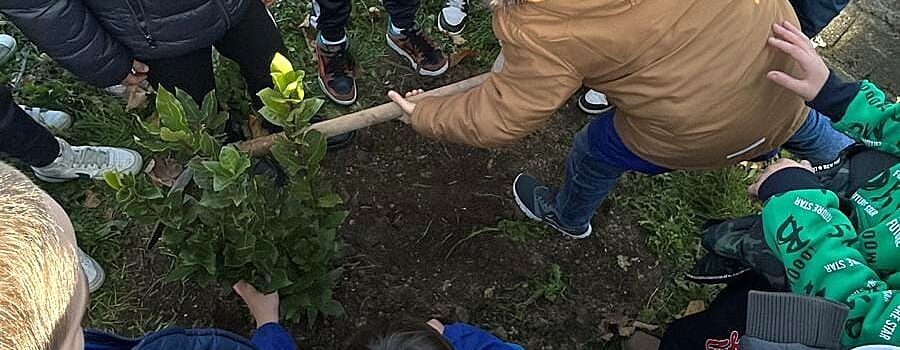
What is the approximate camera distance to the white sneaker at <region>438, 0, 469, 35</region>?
3.35 m

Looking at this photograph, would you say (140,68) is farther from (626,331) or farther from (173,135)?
(626,331)

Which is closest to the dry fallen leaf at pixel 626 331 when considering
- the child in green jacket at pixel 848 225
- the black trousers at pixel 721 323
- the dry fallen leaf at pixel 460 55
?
the black trousers at pixel 721 323

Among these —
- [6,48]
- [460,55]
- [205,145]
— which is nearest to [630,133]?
[205,145]

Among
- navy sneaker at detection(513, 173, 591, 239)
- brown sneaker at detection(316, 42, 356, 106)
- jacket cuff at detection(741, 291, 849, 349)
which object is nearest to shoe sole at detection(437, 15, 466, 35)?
brown sneaker at detection(316, 42, 356, 106)

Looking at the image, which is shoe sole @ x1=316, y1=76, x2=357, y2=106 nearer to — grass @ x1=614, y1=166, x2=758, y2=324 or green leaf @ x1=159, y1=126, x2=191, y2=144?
grass @ x1=614, y1=166, x2=758, y2=324

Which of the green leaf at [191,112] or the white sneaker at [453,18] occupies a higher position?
the green leaf at [191,112]

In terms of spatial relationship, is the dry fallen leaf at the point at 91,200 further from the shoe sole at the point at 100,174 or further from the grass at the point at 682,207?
the grass at the point at 682,207

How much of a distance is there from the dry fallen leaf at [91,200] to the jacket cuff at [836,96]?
245 centimetres

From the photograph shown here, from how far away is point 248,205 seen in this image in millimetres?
1942

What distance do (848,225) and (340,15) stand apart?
1.93 metres

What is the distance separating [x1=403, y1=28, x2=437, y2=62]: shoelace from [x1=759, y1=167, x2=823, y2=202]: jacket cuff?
153 centimetres

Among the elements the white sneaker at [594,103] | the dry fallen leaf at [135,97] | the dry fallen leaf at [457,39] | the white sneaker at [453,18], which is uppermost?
the white sneaker at [453,18]

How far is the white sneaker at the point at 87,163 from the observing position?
2.81m

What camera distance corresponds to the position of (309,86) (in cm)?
318
